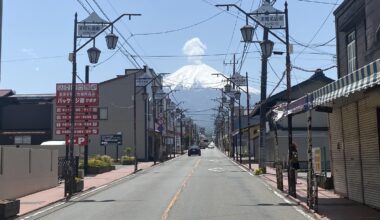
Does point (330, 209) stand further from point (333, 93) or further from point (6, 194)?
point (6, 194)

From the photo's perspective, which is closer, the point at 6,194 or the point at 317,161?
the point at 317,161

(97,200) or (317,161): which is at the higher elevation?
(317,161)

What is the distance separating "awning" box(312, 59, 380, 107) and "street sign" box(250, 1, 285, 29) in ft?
31.6

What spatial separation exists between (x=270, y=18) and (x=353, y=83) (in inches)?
516

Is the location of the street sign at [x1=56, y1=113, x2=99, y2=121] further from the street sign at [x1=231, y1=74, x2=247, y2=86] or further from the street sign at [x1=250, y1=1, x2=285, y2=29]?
the street sign at [x1=231, y1=74, x2=247, y2=86]

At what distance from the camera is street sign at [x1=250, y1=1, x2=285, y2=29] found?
24.2m

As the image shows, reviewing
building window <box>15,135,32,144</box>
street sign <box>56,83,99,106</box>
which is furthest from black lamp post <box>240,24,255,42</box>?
building window <box>15,135,32,144</box>

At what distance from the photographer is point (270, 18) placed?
24.3 m

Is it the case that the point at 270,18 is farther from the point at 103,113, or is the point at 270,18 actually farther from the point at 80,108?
the point at 103,113

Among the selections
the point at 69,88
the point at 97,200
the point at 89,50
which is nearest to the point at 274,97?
the point at 69,88

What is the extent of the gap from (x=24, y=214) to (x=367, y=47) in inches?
471

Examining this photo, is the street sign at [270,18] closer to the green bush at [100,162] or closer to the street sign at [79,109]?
the street sign at [79,109]

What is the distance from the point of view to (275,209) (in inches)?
678

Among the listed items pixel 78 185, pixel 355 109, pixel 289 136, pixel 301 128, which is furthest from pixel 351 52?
pixel 301 128
